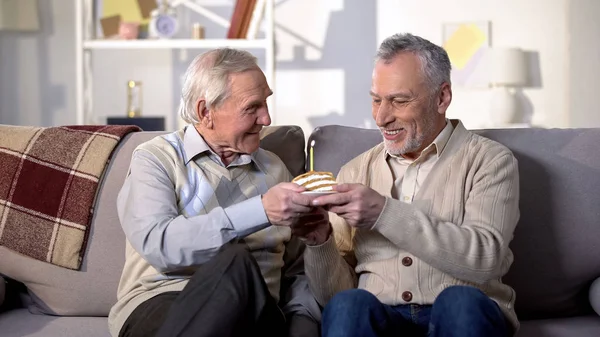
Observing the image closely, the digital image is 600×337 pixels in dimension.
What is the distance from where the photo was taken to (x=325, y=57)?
4.96 metres

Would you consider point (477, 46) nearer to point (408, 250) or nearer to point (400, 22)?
point (400, 22)

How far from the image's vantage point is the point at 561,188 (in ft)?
6.89

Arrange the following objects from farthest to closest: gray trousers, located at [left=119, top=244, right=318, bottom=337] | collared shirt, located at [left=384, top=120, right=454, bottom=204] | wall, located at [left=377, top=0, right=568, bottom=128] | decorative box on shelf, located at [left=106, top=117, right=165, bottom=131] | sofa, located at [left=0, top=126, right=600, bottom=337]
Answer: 1. wall, located at [left=377, top=0, right=568, bottom=128]
2. decorative box on shelf, located at [left=106, top=117, right=165, bottom=131]
3. sofa, located at [left=0, top=126, right=600, bottom=337]
4. collared shirt, located at [left=384, top=120, right=454, bottom=204]
5. gray trousers, located at [left=119, top=244, right=318, bottom=337]

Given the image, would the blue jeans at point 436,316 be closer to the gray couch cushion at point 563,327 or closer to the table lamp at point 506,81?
the gray couch cushion at point 563,327

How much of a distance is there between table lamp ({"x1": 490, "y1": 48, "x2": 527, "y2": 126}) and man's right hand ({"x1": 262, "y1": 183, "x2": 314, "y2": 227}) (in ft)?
10.7

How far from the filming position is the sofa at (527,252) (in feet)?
6.80

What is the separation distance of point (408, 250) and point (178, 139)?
68 centimetres

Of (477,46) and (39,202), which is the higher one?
(477,46)

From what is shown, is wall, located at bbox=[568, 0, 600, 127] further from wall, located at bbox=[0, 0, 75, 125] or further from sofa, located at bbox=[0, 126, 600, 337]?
wall, located at bbox=[0, 0, 75, 125]

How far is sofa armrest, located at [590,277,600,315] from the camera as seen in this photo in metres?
2.00

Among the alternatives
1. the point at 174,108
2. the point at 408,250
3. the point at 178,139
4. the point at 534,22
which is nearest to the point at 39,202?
the point at 178,139

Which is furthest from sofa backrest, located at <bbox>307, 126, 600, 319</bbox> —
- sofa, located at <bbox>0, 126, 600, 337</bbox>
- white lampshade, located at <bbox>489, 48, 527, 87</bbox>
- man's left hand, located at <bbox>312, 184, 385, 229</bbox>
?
white lampshade, located at <bbox>489, 48, 527, 87</bbox>

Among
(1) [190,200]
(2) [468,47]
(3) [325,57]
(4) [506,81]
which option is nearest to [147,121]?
(3) [325,57]

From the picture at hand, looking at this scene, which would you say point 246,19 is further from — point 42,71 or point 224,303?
point 224,303
